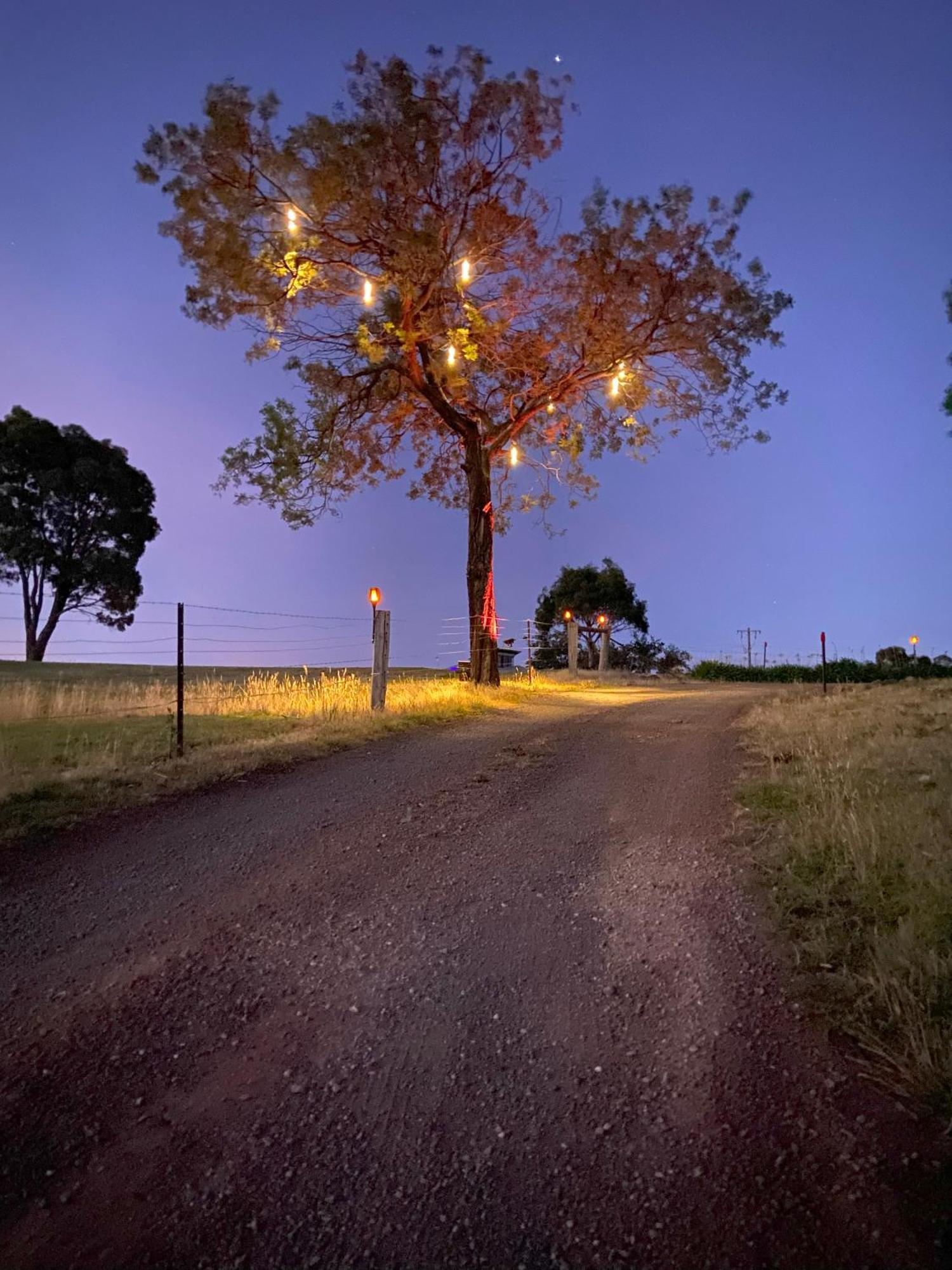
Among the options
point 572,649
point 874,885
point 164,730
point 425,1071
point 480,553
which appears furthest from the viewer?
point 572,649

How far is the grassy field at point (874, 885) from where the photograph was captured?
9.62 ft

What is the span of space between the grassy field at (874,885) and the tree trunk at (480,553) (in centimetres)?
980

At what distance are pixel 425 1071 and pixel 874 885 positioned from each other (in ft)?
8.61

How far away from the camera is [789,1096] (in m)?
2.72

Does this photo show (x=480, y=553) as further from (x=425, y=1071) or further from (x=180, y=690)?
(x=425, y=1071)

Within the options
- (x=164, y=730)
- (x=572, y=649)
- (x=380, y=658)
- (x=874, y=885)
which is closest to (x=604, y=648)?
(x=572, y=649)

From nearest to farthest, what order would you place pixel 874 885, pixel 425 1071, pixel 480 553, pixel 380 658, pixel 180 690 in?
pixel 425 1071 → pixel 874 885 → pixel 180 690 → pixel 380 658 → pixel 480 553

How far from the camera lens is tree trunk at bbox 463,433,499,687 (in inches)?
677

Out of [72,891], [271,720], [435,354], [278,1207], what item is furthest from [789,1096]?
[435,354]

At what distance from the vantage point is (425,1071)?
293 centimetres

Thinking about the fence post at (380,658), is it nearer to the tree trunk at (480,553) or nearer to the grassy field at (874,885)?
the tree trunk at (480,553)

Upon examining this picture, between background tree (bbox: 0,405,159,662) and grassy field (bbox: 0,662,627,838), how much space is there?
1688 cm

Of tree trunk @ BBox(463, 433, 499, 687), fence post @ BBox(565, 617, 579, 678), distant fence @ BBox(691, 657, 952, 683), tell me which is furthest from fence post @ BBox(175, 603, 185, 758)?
distant fence @ BBox(691, 657, 952, 683)

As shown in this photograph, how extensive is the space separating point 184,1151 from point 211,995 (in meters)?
0.94
